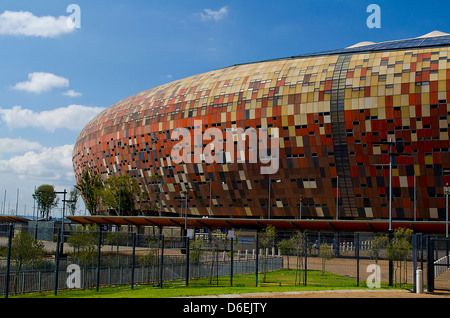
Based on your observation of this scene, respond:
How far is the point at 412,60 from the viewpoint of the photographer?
237ft

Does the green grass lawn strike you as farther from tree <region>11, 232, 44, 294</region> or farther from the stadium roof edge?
the stadium roof edge

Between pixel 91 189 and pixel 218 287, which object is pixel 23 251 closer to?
pixel 218 287

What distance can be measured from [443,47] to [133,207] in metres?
64.1

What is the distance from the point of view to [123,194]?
99.9m

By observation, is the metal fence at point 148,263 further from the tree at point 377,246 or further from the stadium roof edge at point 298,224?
the stadium roof edge at point 298,224

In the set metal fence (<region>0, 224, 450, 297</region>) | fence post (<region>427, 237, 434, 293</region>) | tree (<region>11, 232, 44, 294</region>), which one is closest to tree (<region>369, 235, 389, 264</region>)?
metal fence (<region>0, 224, 450, 297</region>)

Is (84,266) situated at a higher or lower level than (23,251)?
lower

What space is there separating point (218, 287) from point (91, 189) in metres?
92.1

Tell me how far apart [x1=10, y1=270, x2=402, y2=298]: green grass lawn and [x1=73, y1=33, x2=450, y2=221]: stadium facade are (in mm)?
33499

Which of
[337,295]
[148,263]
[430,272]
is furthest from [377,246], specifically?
[148,263]

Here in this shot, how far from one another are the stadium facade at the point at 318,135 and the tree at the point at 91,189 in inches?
776

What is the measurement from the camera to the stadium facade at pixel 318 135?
70000mm

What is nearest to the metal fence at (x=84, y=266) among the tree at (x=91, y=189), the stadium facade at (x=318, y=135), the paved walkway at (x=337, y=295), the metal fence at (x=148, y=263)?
the metal fence at (x=148, y=263)
